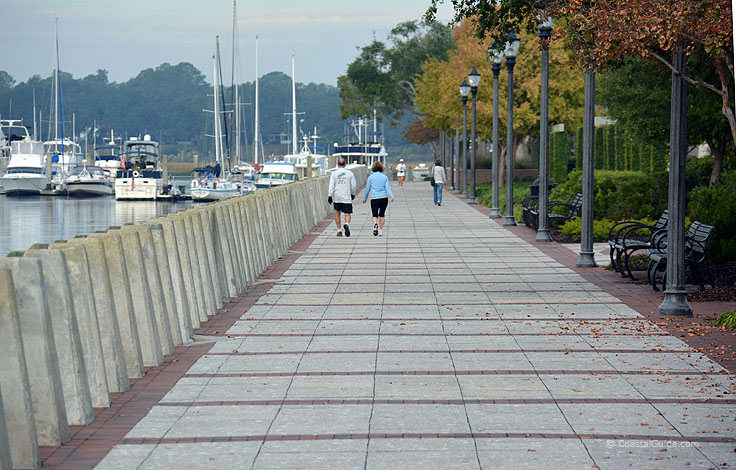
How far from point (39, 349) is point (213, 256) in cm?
575

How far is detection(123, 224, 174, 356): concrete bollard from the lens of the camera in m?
8.91

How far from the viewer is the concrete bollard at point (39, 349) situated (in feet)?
20.0

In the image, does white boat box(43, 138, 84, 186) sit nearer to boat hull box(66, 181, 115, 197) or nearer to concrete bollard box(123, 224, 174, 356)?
boat hull box(66, 181, 115, 197)

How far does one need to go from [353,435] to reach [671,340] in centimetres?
434

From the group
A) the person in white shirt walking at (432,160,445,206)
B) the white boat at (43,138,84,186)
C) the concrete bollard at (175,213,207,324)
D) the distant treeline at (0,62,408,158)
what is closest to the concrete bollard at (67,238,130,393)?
the concrete bollard at (175,213,207,324)

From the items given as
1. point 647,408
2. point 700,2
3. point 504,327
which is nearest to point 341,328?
point 504,327

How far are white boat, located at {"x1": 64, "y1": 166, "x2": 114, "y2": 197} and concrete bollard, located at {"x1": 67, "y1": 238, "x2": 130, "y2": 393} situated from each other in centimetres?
7722

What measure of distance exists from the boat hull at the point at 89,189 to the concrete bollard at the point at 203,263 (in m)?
73.8

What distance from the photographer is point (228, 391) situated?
7742mm

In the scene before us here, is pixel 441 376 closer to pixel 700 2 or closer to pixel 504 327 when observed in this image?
pixel 504 327

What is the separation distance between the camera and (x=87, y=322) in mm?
7102

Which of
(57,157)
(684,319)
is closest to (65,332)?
(684,319)

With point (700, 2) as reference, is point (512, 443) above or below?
below

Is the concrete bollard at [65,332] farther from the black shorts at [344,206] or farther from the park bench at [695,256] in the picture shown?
the black shorts at [344,206]
